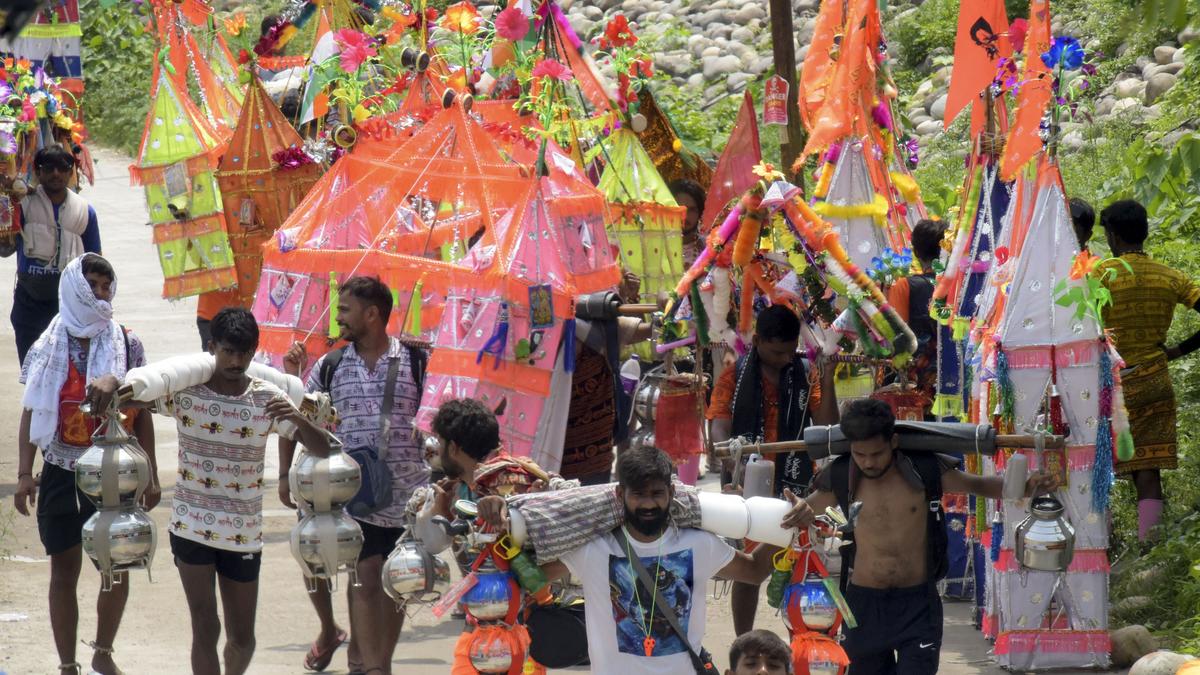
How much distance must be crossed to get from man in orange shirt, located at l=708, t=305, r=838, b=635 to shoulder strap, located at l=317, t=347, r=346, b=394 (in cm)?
159

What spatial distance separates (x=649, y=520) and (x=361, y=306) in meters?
2.16

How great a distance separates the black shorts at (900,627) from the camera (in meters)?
6.02

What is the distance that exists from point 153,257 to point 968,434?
12.4 m

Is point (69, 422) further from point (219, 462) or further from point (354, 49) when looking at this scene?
point (354, 49)

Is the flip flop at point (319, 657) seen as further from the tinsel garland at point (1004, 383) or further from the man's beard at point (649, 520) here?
the tinsel garland at point (1004, 383)

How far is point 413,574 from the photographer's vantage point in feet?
18.0

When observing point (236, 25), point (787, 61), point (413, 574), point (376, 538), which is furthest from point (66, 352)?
point (787, 61)

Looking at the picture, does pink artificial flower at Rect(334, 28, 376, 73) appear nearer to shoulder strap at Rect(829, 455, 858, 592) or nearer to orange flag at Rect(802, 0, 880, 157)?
orange flag at Rect(802, 0, 880, 157)

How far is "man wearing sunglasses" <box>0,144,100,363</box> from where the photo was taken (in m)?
10.0

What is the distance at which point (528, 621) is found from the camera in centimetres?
568

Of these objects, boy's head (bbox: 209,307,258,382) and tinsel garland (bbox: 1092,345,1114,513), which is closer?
boy's head (bbox: 209,307,258,382)

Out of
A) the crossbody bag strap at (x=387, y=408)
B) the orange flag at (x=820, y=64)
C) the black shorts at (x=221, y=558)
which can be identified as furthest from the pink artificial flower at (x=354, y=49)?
the black shorts at (x=221, y=558)

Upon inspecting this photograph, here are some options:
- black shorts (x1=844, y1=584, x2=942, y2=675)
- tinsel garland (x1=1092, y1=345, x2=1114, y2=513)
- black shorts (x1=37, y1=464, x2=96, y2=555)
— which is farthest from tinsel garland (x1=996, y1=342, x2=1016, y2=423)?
black shorts (x1=37, y1=464, x2=96, y2=555)

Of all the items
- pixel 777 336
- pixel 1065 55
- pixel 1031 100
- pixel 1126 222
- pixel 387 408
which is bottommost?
pixel 387 408
